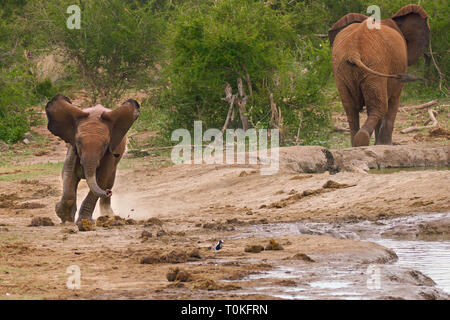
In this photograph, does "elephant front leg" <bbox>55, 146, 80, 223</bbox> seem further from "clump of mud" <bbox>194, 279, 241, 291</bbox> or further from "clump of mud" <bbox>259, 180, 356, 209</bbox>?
"clump of mud" <bbox>194, 279, 241, 291</bbox>

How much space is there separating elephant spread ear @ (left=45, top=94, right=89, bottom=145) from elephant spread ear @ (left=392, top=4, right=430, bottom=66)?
8.31 metres

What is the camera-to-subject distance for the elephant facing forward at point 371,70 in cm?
1454

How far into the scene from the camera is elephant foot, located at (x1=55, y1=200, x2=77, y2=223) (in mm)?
9898

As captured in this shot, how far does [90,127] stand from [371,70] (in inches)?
247

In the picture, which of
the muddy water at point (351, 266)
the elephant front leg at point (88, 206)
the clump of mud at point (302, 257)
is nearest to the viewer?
the muddy water at point (351, 266)

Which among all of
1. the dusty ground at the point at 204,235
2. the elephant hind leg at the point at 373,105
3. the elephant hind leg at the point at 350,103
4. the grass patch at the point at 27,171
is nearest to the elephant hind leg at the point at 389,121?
the elephant hind leg at the point at 350,103

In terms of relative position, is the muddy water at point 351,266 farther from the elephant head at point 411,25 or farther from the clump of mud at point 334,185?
the elephant head at point 411,25

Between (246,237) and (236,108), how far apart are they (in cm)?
925

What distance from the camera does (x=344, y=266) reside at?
6820mm

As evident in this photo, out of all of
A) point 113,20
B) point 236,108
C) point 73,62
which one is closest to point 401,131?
point 236,108

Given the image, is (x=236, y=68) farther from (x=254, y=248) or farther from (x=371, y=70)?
(x=254, y=248)

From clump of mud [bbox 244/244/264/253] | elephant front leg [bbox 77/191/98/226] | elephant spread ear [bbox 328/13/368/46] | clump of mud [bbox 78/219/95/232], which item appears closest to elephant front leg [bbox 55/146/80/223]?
elephant front leg [bbox 77/191/98/226]

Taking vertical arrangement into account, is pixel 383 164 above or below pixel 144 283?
above

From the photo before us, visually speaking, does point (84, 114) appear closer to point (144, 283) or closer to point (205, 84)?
point (144, 283)
